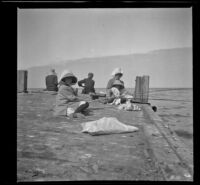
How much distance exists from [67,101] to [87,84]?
642 mm

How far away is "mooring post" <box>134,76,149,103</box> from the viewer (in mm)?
5934

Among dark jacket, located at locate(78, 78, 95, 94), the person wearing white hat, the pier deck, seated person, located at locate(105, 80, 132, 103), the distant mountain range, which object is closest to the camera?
the pier deck

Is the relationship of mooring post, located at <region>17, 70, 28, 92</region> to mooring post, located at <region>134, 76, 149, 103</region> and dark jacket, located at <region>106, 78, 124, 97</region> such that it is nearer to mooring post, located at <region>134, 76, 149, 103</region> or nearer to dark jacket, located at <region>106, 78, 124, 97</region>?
dark jacket, located at <region>106, 78, 124, 97</region>

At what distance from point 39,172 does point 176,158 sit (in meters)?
2.03

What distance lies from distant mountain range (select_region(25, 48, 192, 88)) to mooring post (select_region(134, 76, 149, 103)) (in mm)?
122

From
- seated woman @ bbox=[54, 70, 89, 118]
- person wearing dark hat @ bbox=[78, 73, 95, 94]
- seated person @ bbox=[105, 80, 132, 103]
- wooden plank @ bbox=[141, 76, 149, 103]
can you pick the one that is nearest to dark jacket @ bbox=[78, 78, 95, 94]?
person wearing dark hat @ bbox=[78, 73, 95, 94]

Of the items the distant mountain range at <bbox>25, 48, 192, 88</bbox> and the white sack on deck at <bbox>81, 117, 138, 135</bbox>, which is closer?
the white sack on deck at <bbox>81, 117, 138, 135</bbox>

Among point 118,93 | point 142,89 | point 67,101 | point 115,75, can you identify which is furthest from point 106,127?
point 118,93

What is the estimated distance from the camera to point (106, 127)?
195 inches

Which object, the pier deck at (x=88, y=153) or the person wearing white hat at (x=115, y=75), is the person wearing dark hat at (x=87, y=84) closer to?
the person wearing white hat at (x=115, y=75)

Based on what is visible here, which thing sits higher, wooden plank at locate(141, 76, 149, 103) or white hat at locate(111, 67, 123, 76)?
white hat at locate(111, 67, 123, 76)

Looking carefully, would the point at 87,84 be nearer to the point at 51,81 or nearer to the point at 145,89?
the point at 51,81

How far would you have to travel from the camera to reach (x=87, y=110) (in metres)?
6.11

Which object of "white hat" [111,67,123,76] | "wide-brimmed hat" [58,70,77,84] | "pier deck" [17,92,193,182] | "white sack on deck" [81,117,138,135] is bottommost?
"pier deck" [17,92,193,182]
